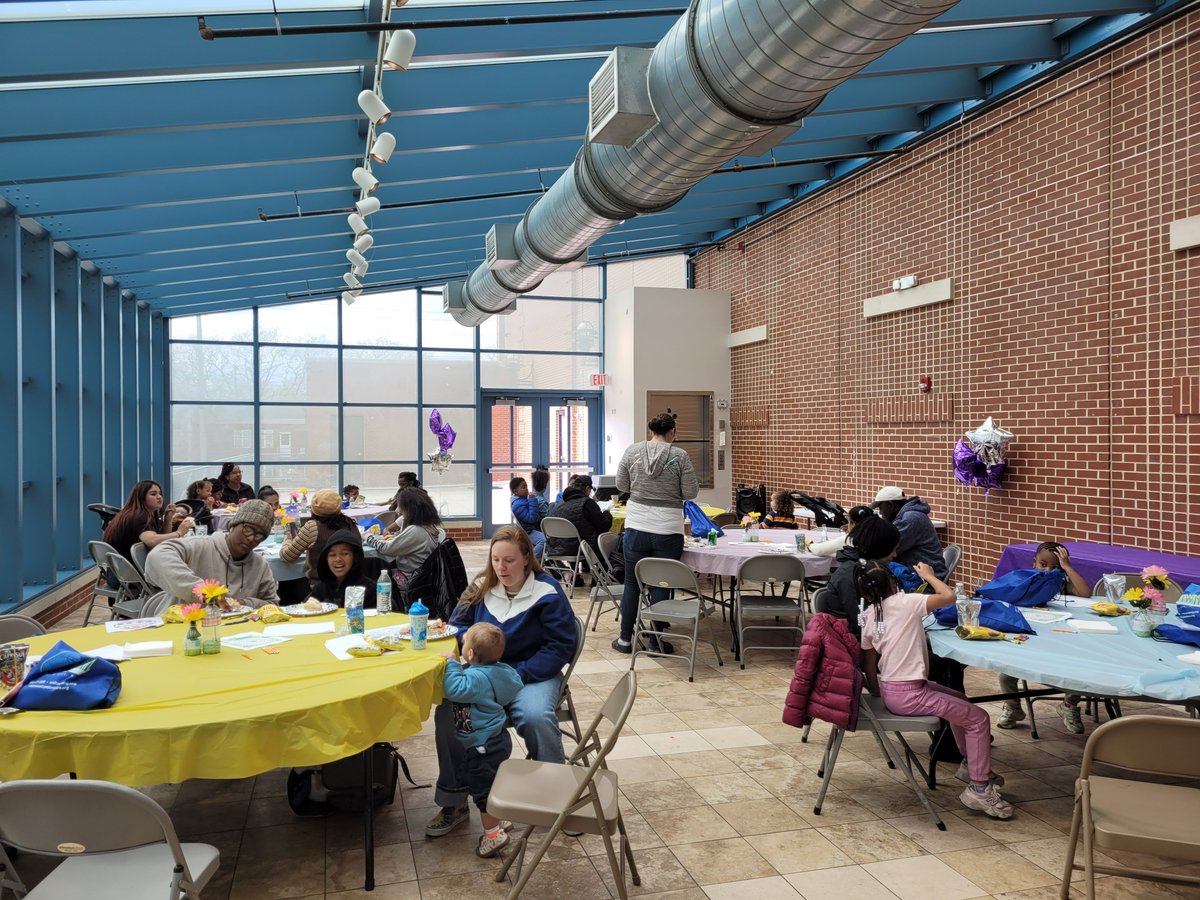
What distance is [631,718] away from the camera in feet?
16.0

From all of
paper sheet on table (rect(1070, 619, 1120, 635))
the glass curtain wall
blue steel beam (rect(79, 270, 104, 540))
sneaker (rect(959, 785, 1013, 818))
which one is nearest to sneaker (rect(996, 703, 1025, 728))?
paper sheet on table (rect(1070, 619, 1120, 635))

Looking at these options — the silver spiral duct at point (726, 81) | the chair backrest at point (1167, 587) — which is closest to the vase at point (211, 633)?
the silver spiral duct at point (726, 81)

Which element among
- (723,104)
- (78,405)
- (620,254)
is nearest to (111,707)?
(723,104)

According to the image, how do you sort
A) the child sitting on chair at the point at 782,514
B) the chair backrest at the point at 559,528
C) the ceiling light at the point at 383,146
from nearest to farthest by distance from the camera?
the ceiling light at the point at 383,146, the chair backrest at the point at 559,528, the child sitting on chair at the point at 782,514

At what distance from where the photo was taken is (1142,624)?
3.63 meters

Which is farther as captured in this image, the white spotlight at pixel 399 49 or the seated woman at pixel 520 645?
the white spotlight at pixel 399 49

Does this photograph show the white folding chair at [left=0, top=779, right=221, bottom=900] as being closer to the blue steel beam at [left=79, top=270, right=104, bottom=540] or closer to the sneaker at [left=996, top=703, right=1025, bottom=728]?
the sneaker at [left=996, top=703, right=1025, bottom=728]

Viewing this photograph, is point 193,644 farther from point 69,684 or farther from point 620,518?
point 620,518

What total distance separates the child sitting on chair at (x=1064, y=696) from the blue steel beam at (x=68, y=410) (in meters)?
7.93

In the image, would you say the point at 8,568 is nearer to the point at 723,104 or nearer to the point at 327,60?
the point at 327,60

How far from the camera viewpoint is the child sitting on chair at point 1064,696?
4.59 m

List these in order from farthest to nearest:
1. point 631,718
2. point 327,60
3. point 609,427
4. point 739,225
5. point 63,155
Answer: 1. point 609,427
2. point 739,225
3. point 63,155
4. point 631,718
5. point 327,60

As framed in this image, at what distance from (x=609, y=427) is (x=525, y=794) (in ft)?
33.8

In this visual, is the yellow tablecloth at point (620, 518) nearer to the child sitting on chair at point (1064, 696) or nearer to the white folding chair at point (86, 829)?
the child sitting on chair at point (1064, 696)
